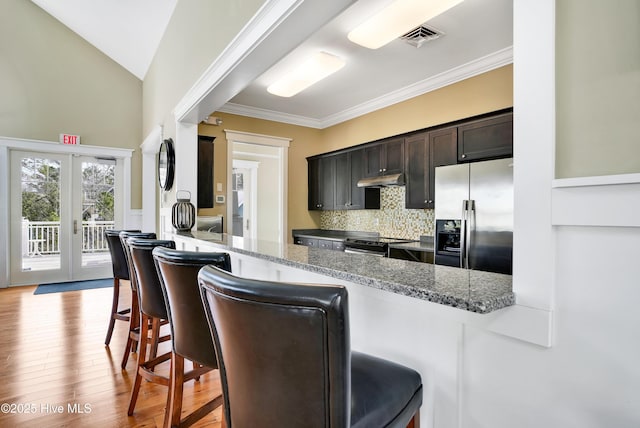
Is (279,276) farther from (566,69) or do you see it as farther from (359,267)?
(566,69)

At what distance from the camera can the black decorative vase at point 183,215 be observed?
3.42 meters

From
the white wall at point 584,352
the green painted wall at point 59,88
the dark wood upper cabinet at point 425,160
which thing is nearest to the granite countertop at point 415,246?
the dark wood upper cabinet at point 425,160

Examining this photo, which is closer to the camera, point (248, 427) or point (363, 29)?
point (248, 427)

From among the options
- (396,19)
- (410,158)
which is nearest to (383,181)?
(410,158)

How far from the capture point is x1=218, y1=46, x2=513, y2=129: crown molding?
Result: 3.40 m

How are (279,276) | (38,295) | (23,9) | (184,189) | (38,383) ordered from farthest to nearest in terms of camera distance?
(23,9), (38,295), (184,189), (38,383), (279,276)

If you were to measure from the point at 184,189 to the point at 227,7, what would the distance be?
190 centimetres

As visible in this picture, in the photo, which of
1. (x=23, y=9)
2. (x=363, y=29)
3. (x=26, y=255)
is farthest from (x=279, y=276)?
(x=23, y=9)

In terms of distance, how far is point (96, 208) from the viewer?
5898 millimetres

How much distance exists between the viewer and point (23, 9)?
5.17 metres

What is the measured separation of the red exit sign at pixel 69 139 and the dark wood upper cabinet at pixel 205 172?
2.73 meters

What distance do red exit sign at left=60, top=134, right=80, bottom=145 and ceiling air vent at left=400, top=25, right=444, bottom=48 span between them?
17.8 ft

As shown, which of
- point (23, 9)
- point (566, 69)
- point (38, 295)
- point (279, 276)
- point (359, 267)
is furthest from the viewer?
point (23, 9)

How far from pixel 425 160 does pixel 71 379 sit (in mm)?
3772
